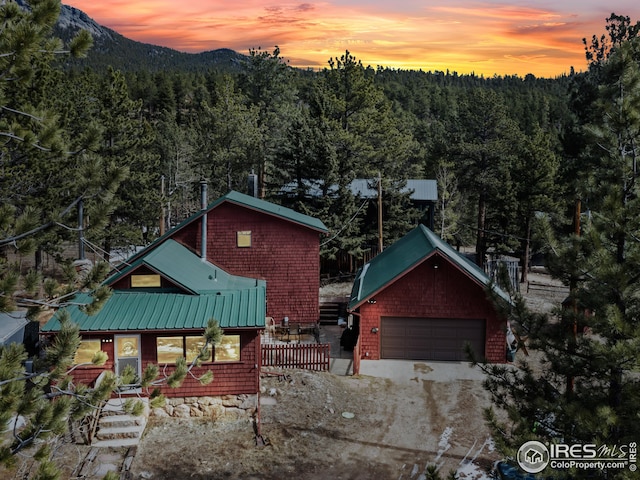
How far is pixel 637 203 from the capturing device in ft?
32.5

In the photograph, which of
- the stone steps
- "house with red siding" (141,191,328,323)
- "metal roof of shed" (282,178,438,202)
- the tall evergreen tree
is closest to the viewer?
the stone steps

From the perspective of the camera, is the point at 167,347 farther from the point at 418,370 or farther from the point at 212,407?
the point at 418,370

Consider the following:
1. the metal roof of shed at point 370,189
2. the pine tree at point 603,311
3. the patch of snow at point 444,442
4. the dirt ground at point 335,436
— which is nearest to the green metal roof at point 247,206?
the dirt ground at point 335,436

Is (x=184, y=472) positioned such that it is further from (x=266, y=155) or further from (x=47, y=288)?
(x=266, y=155)

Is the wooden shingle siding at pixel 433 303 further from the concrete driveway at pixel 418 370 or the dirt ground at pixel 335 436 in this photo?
the dirt ground at pixel 335 436

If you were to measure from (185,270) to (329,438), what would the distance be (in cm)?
841

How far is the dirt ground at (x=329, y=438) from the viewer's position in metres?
Answer: 14.5

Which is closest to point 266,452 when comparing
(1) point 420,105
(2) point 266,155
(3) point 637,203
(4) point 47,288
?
(4) point 47,288

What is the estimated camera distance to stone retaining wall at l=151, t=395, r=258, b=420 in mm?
17516

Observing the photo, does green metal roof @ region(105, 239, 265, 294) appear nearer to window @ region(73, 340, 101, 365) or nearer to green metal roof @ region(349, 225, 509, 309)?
window @ region(73, 340, 101, 365)

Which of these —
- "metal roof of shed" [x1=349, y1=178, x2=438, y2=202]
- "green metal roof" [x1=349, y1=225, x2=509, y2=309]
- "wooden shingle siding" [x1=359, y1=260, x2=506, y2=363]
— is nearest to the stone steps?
"green metal roof" [x1=349, y1=225, x2=509, y2=309]

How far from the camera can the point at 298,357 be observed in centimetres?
2111

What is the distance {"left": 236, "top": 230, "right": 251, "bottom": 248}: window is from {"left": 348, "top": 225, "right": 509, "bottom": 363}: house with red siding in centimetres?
605

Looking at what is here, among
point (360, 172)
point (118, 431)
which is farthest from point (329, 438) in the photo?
point (360, 172)
